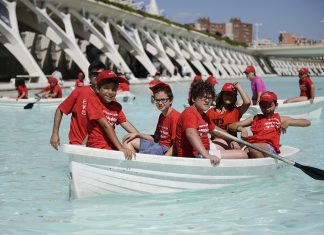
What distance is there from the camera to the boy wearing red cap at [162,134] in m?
6.44

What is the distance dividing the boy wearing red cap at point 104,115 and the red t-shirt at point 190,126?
2.53 feet

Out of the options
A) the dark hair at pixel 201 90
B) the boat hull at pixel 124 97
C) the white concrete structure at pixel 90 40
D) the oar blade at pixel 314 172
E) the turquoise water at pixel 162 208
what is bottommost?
the boat hull at pixel 124 97

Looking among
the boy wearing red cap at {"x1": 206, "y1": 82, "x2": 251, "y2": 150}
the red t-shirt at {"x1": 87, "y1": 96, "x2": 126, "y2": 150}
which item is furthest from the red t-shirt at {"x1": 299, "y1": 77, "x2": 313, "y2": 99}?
the red t-shirt at {"x1": 87, "y1": 96, "x2": 126, "y2": 150}

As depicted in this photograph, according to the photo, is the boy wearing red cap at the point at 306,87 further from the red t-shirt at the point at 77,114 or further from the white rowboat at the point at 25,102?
the red t-shirt at the point at 77,114

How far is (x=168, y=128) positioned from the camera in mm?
6777

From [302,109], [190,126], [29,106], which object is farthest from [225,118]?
[29,106]

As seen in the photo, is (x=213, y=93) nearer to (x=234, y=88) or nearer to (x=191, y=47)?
(x=234, y=88)

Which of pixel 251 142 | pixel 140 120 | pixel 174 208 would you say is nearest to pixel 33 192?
pixel 174 208

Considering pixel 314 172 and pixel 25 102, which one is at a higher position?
pixel 314 172

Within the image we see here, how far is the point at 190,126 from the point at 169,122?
0.73 meters

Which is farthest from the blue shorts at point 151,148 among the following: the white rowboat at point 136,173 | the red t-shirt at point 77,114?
the red t-shirt at point 77,114

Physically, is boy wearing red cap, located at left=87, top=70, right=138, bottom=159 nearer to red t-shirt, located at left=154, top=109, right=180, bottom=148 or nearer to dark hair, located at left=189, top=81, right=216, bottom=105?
red t-shirt, located at left=154, top=109, right=180, bottom=148

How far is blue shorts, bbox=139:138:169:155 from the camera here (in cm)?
671

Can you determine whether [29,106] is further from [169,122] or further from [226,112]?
[169,122]
